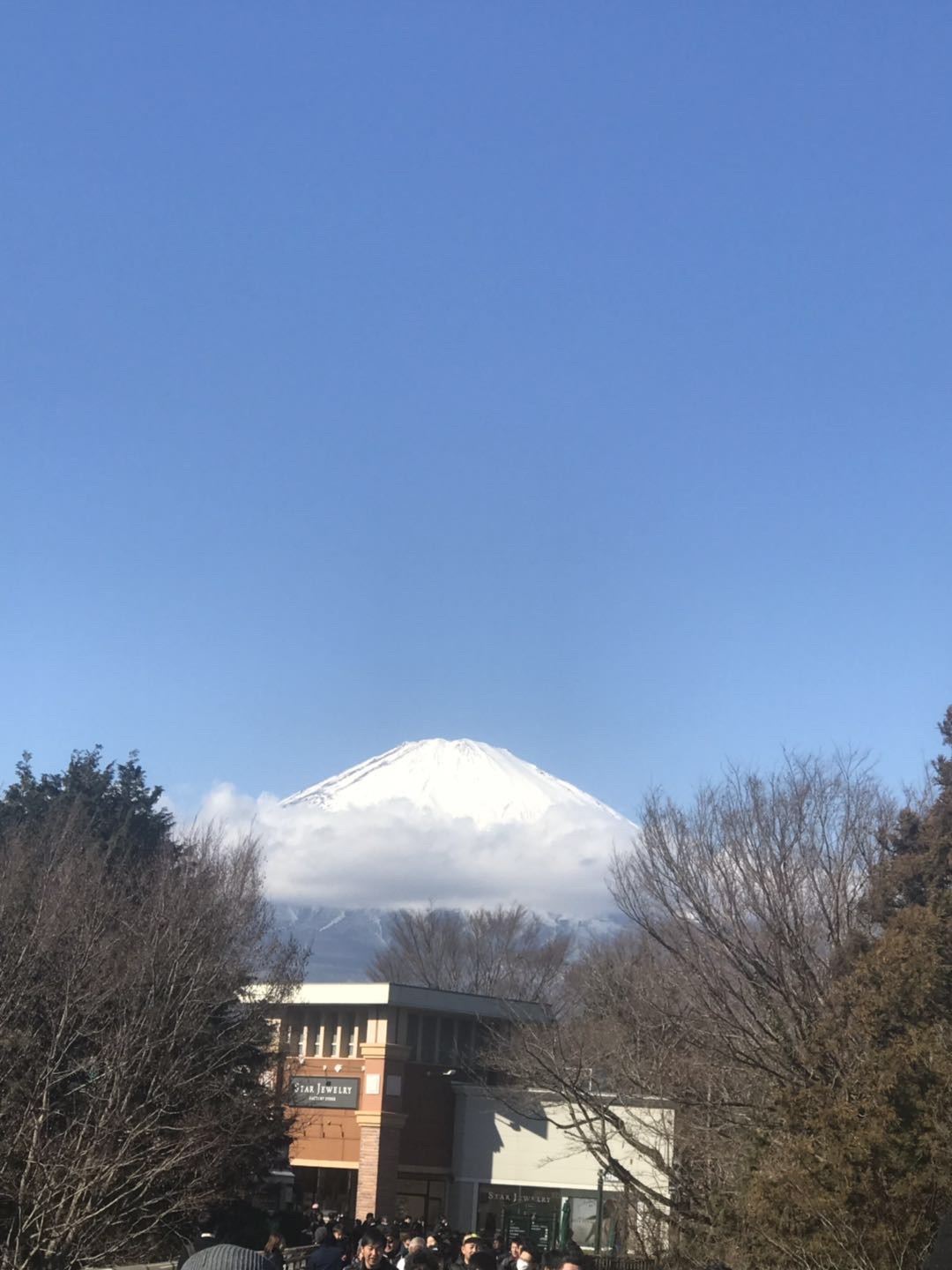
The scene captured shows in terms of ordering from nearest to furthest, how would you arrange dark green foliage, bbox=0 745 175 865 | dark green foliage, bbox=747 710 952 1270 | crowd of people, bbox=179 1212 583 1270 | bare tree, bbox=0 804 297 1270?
1. crowd of people, bbox=179 1212 583 1270
2. dark green foliage, bbox=747 710 952 1270
3. bare tree, bbox=0 804 297 1270
4. dark green foliage, bbox=0 745 175 865

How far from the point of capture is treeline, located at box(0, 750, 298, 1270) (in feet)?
57.7

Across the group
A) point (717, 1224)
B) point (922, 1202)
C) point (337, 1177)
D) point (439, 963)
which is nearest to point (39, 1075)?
point (717, 1224)

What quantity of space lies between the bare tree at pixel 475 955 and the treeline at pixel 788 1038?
145 ft

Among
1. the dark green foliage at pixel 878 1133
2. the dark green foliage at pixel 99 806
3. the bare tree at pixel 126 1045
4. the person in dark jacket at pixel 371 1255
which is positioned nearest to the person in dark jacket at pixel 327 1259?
the person in dark jacket at pixel 371 1255

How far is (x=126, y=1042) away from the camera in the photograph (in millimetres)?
21094

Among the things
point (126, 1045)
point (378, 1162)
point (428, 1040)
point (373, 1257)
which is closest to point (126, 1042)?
point (126, 1045)

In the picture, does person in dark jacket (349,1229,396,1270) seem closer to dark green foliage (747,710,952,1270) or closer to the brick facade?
dark green foliage (747,710,952,1270)

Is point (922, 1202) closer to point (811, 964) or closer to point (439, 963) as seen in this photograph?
point (811, 964)

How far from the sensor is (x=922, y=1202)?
1523 centimetres

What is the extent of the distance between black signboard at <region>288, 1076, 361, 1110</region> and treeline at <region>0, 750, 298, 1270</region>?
8501mm

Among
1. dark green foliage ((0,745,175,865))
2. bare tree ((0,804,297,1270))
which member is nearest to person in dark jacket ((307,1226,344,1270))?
bare tree ((0,804,297,1270))

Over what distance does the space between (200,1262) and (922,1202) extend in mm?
10589

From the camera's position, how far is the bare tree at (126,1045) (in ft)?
57.5

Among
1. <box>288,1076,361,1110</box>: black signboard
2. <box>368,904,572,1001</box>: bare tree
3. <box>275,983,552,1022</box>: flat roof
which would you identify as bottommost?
<box>288,1076,361,1110</box>: black signboard
